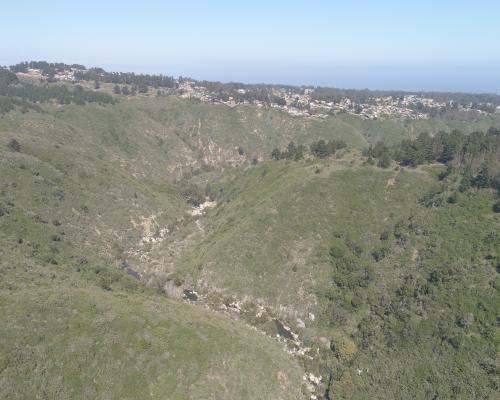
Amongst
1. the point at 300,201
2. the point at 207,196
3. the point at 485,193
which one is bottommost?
the point at 207,196

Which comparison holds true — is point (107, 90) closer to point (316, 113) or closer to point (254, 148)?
point (254, 148)

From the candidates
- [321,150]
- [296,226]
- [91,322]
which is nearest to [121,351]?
[91,322]

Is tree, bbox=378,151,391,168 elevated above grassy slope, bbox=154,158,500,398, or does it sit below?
above

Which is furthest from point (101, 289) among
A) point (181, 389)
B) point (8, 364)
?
point (181, 389)

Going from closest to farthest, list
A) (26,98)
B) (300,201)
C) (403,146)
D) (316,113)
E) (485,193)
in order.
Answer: (485,193) < (300,201) < (403,146) < (26,98) < (316,113)

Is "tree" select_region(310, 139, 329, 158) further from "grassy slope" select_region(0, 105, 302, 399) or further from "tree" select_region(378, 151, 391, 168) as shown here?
"grassy slope" select_region(0, 105, 302, 399)

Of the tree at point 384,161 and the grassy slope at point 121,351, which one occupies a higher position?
the tree at point 384,161

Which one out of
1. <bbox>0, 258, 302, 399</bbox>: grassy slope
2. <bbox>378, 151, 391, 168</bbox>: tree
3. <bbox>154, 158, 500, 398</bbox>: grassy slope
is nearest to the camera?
<bbox>0, 258, 302, 399</bbox>: grassy slope

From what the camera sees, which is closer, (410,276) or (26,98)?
(410,276)

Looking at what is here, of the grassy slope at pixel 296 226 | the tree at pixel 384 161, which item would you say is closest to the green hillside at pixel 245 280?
the grassy slope at pixel 296 226

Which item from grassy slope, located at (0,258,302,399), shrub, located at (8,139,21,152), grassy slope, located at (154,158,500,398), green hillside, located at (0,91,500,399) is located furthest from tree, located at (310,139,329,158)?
shrub, located at (8,139,21,152)

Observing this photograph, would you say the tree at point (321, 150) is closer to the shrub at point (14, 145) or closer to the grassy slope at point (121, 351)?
the grassy slope at point (121, 351)
